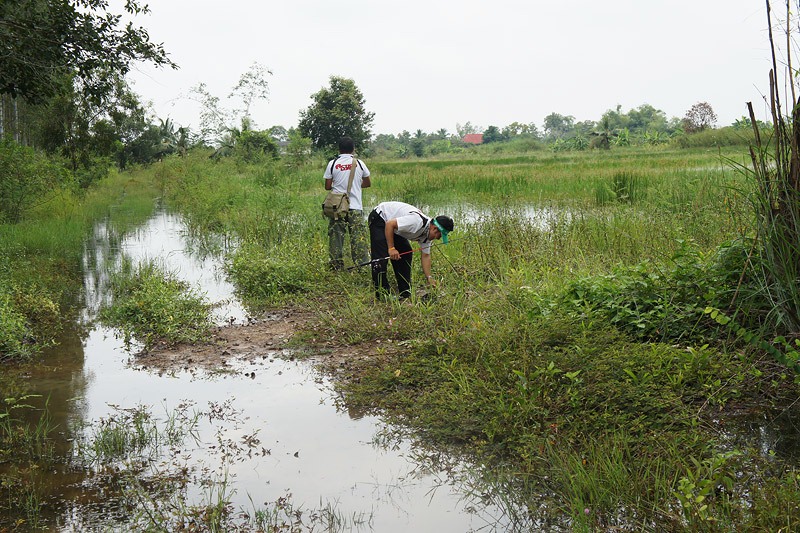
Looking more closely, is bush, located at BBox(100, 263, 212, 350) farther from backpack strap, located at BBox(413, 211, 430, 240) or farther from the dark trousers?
backpack strap, located at BBox(413, 211, 430, 240)

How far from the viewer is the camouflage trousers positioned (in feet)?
27.6

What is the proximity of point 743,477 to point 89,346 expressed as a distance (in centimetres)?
547

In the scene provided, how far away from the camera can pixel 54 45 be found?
823 cm

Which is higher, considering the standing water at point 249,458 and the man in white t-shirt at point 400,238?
the man in white t-shirt at point 400,238

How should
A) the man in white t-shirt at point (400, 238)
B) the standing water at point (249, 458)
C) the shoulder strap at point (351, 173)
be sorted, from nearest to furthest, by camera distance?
the standing water at point (249, 458) < the man in white t-shirt at point (400, 238) < the shoulder strap at point (351, 173)

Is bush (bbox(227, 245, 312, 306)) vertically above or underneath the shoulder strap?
underneath

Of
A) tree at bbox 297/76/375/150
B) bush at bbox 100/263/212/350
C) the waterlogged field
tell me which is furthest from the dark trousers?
tree at bbox 297/76/375/150

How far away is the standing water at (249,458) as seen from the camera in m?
3.47

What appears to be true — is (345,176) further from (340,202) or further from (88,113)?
(88,113)

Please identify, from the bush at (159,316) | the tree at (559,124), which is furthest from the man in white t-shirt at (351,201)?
the tree at (559,124)

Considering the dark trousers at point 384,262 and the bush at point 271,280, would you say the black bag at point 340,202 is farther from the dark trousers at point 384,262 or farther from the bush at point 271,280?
the dark trousers at point 384,262

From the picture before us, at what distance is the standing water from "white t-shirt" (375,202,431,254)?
1.69m

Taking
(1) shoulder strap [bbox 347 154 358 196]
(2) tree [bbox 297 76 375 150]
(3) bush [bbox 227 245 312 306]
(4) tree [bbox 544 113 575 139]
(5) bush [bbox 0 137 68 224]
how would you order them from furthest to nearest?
(4) tree [bbox 544 113 575 139], (2) tree [bbox 297 76 375 150], (5) bush [bbox 0 137 68 224], (1) shoulder strap [bbox 347 154 358 196], (3) bush [bbox 227 245 312 306]

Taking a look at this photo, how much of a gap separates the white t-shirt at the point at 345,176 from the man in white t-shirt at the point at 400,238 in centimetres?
117
